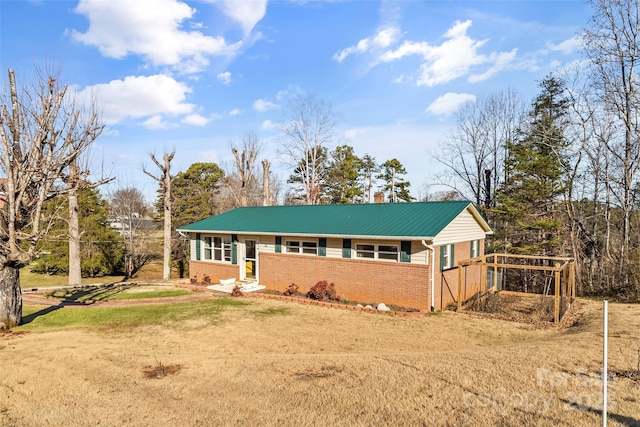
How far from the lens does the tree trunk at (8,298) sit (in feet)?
36.2

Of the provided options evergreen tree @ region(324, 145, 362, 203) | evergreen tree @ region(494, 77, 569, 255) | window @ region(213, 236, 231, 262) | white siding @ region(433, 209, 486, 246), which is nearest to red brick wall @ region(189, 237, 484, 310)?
white siding @ region(433, 209, 486, 246)

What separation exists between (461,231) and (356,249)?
16.0 ft

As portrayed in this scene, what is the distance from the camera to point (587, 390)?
5637 mm

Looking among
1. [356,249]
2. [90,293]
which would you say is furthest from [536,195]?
[90,293]

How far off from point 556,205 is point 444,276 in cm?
1337

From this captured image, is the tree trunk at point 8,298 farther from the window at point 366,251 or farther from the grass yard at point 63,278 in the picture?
the grass yard at point 63,278

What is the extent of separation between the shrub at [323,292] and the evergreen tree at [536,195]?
12.4 meters

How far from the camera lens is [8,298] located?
1116 cm

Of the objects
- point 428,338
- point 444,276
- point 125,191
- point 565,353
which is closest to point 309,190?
point 125,191

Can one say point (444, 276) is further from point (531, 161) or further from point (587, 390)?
point (531, 161)

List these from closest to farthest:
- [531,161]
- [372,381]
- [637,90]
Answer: [372,381] < [637,90] < [531,161]

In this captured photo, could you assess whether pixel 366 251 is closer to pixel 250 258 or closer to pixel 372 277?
pixel 372 277

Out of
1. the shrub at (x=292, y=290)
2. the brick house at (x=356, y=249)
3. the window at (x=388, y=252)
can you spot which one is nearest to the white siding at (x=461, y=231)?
the brick house at (x=356, y=249)

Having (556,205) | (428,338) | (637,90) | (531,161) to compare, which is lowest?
(428,338)
